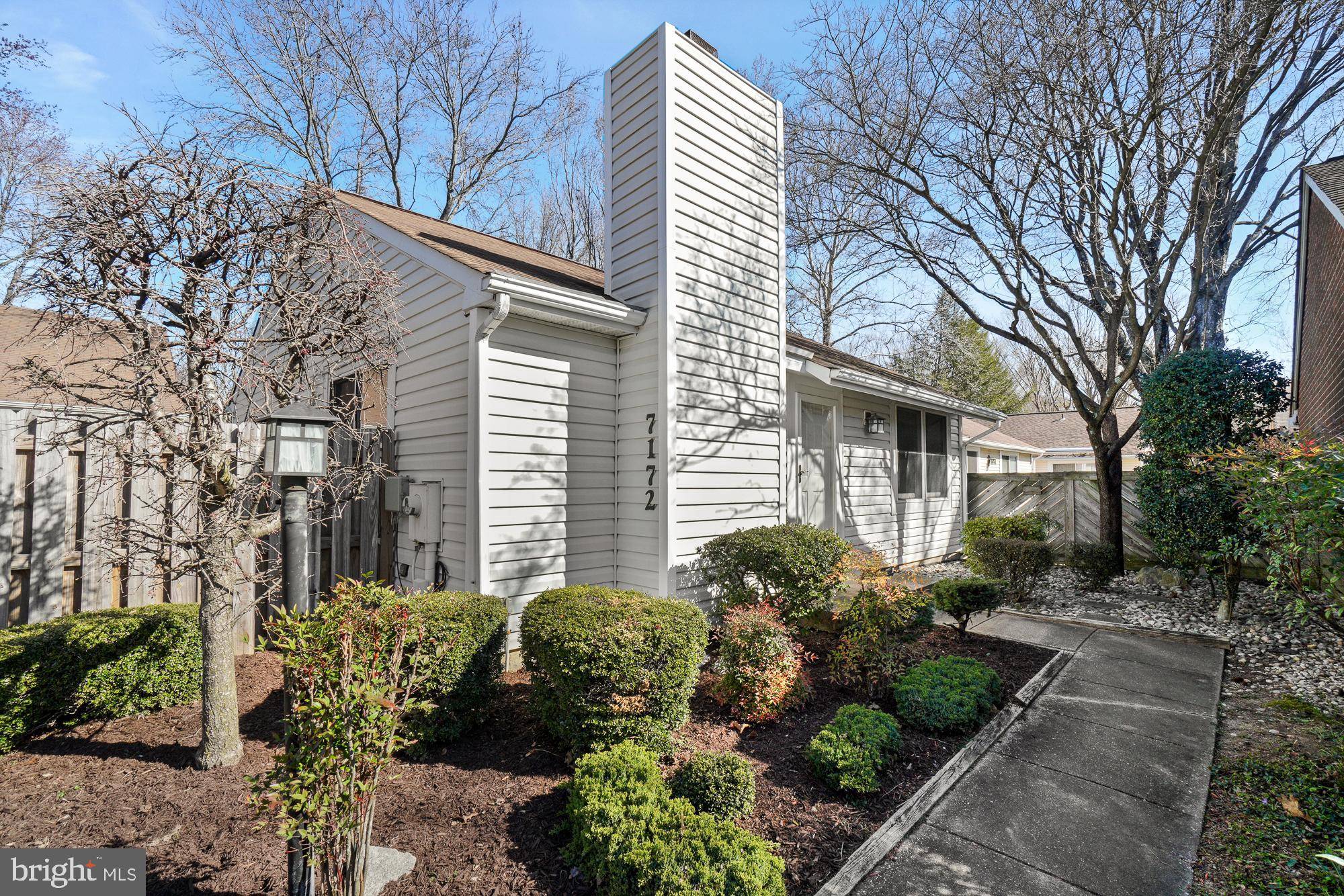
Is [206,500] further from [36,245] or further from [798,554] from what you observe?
[798,554]

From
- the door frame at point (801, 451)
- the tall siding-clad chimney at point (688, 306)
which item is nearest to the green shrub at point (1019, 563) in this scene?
the door frame at point (801, 451)

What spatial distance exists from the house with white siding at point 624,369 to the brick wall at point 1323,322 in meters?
5.70

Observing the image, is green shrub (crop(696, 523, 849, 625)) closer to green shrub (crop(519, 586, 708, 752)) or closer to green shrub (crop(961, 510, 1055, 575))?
green shrub (crop(519, 586, 708, 752))

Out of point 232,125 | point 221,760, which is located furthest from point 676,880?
point 232,125

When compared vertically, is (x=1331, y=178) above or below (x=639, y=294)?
above

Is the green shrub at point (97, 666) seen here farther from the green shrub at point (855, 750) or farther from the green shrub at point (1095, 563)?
the green shrub at point (1095, 563)

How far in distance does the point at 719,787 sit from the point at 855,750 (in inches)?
36.0

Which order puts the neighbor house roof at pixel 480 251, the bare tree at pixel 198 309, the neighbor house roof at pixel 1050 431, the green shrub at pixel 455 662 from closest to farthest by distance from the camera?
the bare tree at pixel 198 309 → the green shrub at pixel 455 662 → the neighbor house roof at pixel 480 251 → the neighbor house roof at pixel 1050 431

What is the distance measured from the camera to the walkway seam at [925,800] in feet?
8.40

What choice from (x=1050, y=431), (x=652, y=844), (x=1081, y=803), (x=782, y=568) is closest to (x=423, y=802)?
(x=652, y=844)

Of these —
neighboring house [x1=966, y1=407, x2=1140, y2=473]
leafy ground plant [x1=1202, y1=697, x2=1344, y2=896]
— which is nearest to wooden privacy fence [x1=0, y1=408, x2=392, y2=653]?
leafy ground plant [x1=1202, y1=697, x2=1344, y2=896]

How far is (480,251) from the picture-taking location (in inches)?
256

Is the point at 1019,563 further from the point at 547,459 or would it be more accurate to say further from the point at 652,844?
the point at 652,844

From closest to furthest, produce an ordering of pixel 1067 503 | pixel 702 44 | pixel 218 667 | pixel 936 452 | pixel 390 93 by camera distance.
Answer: pixel 218 667 < pixel 702 44 < pixel 1067 503 < pixel 936 452 < pixel 390 93
